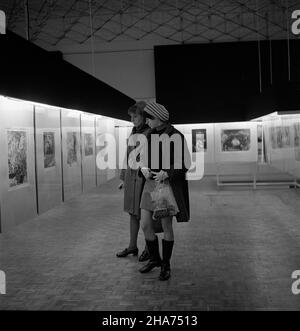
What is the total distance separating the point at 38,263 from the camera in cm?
523

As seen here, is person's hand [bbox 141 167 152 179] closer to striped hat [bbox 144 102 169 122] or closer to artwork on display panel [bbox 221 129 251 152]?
striped hat [bbox 144 102 169 122]

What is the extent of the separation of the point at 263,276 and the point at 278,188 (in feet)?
25.9

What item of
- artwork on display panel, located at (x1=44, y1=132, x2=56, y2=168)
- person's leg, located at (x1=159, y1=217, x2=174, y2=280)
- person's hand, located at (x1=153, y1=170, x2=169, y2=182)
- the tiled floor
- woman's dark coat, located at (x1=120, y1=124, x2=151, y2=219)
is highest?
artwork on display panel, located at (x1=44, y1=132, x2=56, y2=168)

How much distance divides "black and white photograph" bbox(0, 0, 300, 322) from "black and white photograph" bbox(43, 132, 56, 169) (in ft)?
0.21

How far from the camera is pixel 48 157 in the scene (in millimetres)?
8188

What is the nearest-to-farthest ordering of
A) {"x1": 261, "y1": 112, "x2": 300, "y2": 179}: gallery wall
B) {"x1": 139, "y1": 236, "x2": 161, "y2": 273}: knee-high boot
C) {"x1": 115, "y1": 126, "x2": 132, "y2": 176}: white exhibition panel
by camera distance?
{"x1": 139, "y1": 236, "x2": 161, "y2": 273}: knee-high boot < {"x1": 261, "y1": 112, "x2": 300, "y2": 179}: gallery wall < {"x1": 115, "y1": 126, "x2": 132, "y2": 176}: white exhibition panel

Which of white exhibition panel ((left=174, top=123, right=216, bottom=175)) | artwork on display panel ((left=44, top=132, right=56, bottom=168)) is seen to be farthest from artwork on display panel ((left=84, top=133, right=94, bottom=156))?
white exhibition panel ((left=174, top=123, right=216, bottom=175))

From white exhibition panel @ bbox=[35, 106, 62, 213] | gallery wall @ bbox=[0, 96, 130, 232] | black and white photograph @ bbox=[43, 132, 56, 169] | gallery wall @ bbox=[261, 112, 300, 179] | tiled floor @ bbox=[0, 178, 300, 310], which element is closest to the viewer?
tiled floor @ bbox=[0, 178, 300, 310]

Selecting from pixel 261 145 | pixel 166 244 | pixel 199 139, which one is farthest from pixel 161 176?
pixel 261 145

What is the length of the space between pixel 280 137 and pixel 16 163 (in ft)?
32.5

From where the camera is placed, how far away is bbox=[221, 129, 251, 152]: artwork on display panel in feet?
53.7

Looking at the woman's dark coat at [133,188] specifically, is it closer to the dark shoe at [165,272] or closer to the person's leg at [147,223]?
the person's leg at [147,223]

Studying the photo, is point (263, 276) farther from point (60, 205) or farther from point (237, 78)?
point (237, 78)
